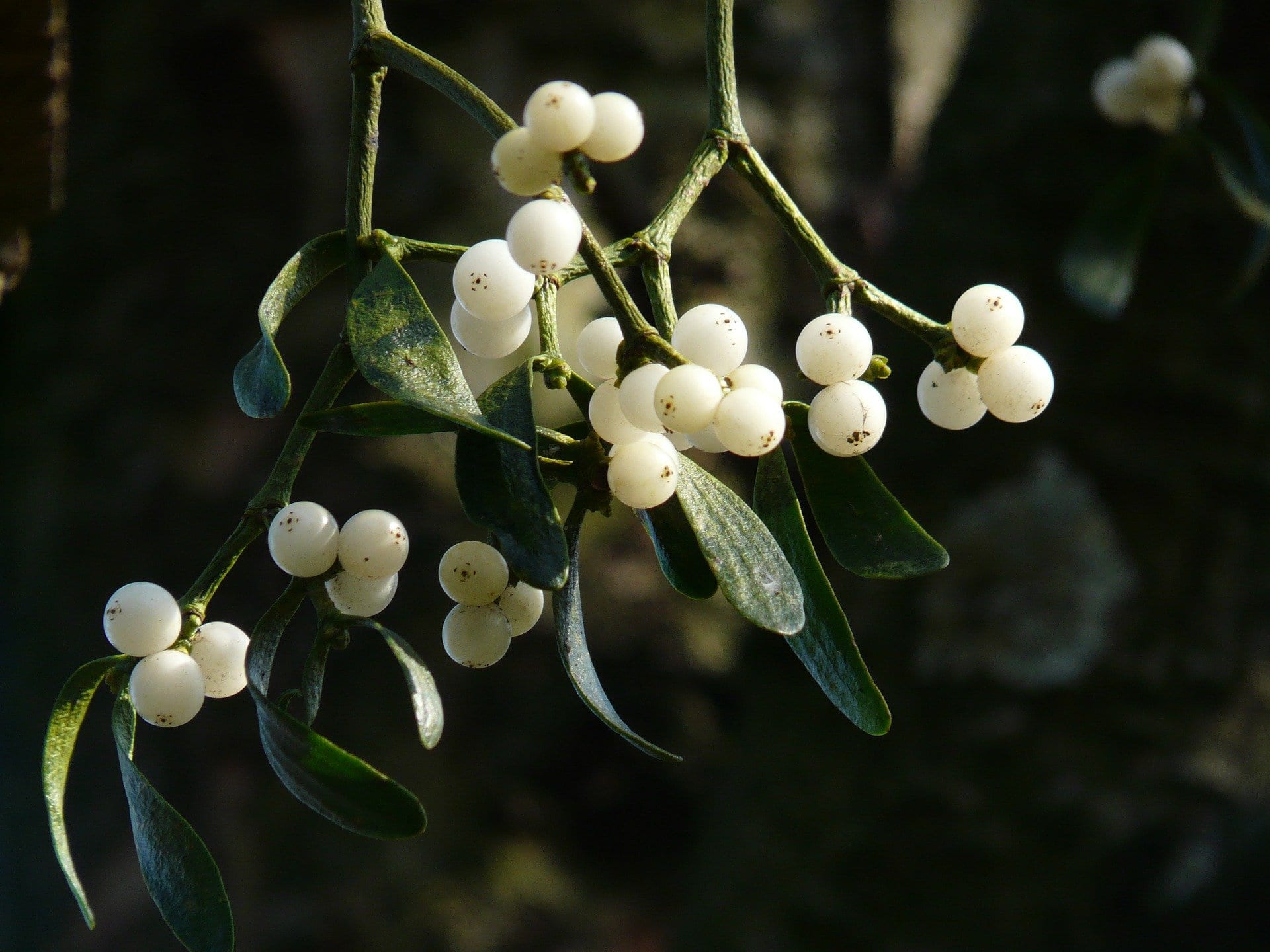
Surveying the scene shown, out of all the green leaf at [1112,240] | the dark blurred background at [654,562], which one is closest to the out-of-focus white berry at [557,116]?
the green leaf at [1112,240]

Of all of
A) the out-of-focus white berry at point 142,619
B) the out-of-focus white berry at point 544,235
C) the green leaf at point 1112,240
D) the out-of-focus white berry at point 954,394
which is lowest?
the out-of-focus white berry at point 142,619

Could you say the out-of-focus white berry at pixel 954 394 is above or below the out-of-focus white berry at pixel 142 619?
above

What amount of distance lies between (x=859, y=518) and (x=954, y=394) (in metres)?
0.05

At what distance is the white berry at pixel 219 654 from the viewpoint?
1.06ft

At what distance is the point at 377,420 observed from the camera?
0.90 ft

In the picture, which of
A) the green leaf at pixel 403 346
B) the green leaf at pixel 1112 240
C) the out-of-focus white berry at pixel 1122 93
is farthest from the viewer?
the out-of-focus white berry at pixel 1122 93

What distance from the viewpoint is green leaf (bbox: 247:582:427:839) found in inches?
10.5

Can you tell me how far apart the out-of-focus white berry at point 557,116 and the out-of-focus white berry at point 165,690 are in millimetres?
167

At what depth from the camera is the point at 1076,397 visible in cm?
91

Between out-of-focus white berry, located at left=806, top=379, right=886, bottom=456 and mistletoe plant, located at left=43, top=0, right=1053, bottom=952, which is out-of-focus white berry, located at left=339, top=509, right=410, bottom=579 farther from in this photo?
out-of-focus white berry, located at left=806, top=379, right=886, bottom=456

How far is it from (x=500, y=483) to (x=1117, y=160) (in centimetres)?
82

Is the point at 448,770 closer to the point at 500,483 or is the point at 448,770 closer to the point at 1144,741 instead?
the point at 1144,741

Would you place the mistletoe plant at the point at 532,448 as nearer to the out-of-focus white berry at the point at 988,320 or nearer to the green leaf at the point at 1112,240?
the out-of-focus white berry at the point at 988,320

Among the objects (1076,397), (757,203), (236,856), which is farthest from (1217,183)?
(236,856)
